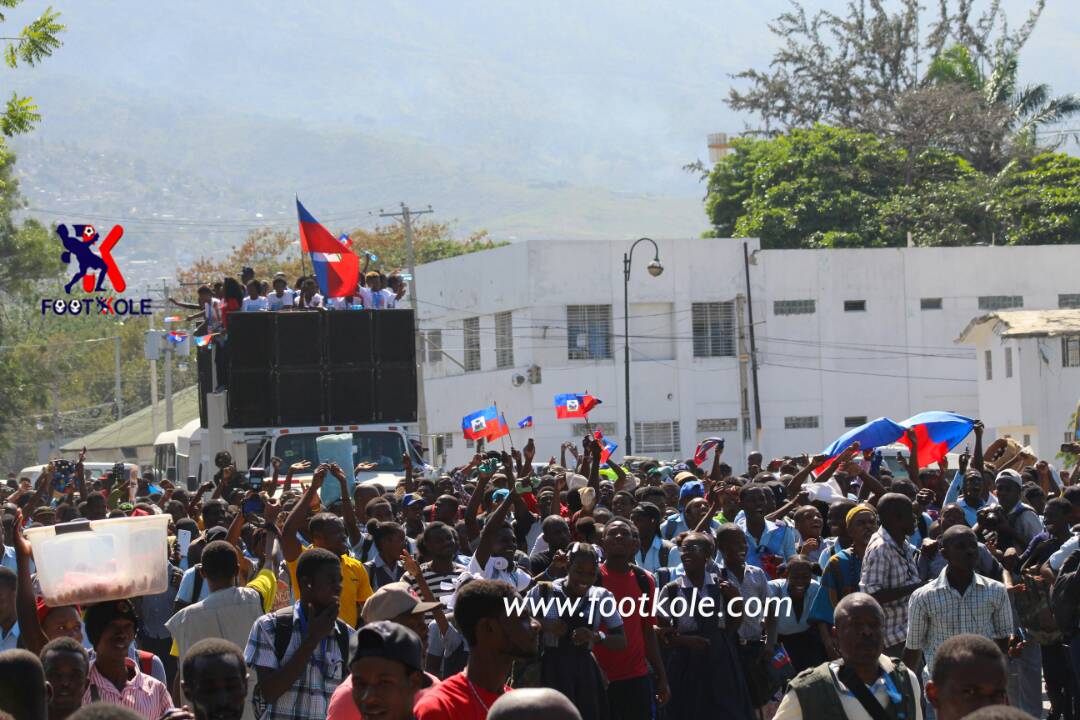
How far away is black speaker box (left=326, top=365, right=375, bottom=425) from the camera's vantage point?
67.5ft

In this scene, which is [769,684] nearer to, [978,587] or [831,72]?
[978,587]

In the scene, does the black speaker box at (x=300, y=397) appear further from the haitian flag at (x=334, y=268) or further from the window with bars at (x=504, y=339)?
the window with bars at (x=504, y=339)

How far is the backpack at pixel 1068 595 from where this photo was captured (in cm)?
966

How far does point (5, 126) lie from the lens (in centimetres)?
1540

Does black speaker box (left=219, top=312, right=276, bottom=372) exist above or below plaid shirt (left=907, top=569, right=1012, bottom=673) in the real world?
above

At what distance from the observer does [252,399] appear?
20.5 meters

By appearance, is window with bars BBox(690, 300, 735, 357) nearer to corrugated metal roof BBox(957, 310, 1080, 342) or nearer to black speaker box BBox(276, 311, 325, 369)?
corrugated metal roof BBox(957, 310, 1080, 342)

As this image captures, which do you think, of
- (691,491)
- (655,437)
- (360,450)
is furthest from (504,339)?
(691,491)

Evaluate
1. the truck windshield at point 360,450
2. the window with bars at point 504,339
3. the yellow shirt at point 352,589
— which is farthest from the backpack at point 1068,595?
the window with bars at point 504,339

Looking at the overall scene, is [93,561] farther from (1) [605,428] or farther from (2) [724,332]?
(2) [724,332]

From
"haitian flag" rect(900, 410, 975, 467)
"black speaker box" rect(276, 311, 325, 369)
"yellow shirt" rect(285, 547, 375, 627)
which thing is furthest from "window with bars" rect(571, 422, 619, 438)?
"yellow shirt" rect(285, 547, 375, 627)

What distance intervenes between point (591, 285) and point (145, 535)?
42456mm

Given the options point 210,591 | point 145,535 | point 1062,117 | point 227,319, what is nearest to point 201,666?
point 145,535

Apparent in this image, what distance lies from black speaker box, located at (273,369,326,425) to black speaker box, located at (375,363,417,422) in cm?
69
